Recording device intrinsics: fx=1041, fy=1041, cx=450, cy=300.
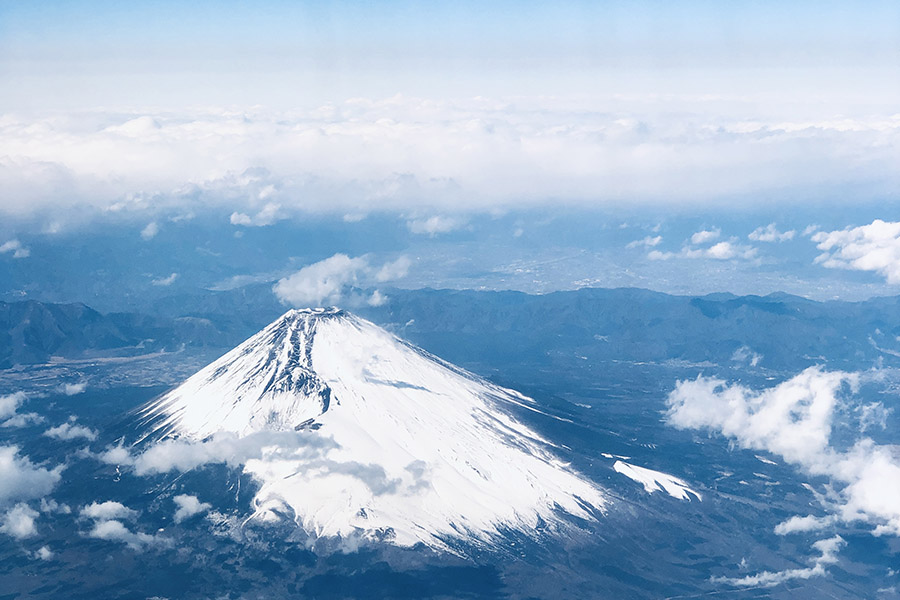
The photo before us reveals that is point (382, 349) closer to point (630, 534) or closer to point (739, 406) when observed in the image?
point (630, 534)

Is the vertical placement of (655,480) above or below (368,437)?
below

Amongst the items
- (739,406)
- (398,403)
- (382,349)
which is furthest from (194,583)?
(739,406)

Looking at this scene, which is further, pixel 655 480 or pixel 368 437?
pixel 655 480

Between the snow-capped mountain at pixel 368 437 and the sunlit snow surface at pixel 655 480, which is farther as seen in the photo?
the sunlit snow surface at pixel 655 480

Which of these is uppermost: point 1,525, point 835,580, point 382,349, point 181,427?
point 382,349
